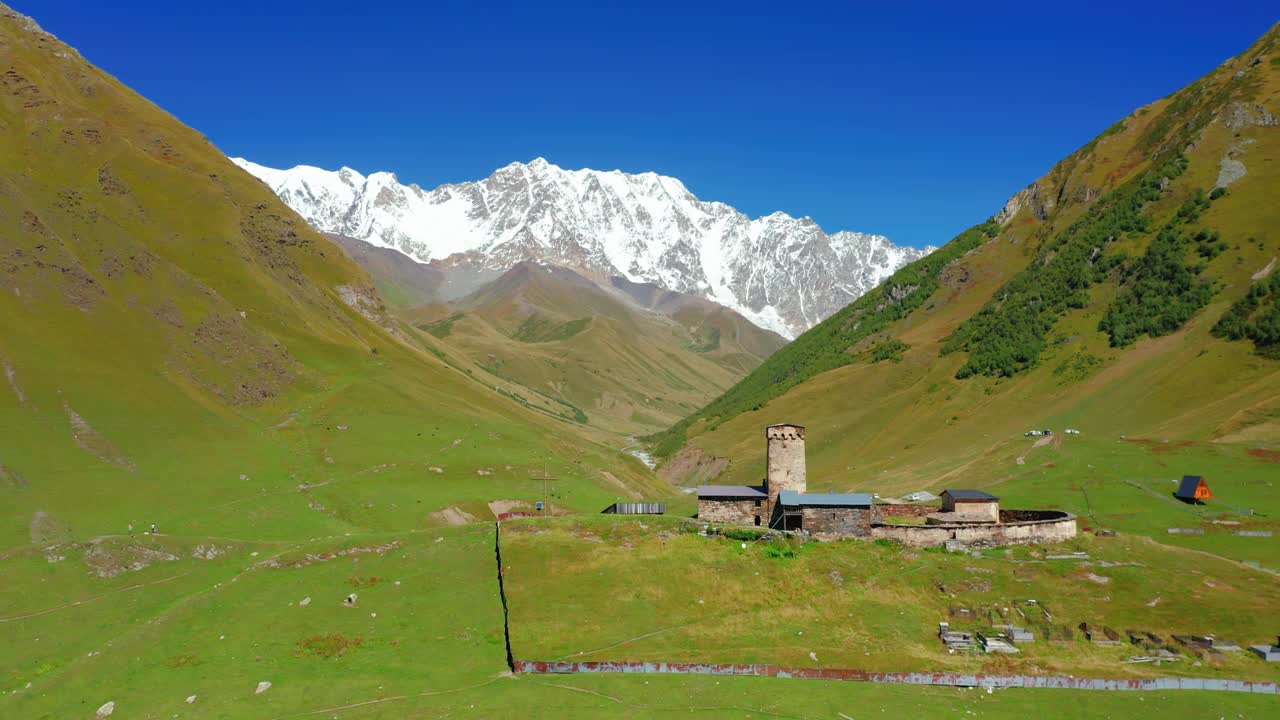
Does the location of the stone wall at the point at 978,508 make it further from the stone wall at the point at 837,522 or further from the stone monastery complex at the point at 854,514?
the stone wall at the point at 837,522

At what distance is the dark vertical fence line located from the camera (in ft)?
150

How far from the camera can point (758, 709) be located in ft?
132

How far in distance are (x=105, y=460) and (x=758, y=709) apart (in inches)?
2879

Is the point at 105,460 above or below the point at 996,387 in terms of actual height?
below

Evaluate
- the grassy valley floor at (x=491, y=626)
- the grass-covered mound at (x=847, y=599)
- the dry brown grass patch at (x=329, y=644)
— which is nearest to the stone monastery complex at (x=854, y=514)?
the grass-covered mound at (x=847, y=599)

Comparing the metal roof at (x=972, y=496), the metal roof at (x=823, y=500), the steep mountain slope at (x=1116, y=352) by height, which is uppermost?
the steep mountain slope at (x=1116, y=352)

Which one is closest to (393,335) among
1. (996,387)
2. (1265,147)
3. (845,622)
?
(996,387)

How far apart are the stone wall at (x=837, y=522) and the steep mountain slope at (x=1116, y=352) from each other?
42.2 meters

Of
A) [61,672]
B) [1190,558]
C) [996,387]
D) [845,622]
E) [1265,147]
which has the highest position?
[1265,147]

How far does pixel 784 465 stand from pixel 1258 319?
318 feet

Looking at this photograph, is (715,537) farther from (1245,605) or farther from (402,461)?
(402,461)

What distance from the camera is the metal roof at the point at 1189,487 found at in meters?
77.4

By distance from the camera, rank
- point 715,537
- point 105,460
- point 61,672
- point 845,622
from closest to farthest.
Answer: point 61,672 < point 845,622 < point 715,537 < point 105,460

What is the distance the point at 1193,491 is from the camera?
254ft
